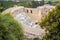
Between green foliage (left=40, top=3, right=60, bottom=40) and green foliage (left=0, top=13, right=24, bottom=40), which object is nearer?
green foliage (left=0, top=13, right=24, bottom=40)

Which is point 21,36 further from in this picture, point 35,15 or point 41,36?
point 35,15

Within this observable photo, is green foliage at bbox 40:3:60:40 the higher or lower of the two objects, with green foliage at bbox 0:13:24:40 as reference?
lower

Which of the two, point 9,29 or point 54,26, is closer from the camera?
point 9,29

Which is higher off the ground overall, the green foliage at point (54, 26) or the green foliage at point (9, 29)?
the green foliage at point (9, 29)

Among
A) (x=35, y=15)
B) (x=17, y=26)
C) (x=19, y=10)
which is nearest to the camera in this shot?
(x=17, y=26)

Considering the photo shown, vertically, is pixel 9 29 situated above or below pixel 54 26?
above

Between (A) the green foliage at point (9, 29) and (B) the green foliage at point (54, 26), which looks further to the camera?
(B) the green foliage at point (54, 26)

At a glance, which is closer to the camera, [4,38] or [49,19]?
[4,38]

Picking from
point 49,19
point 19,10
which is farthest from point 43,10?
point 49,19
